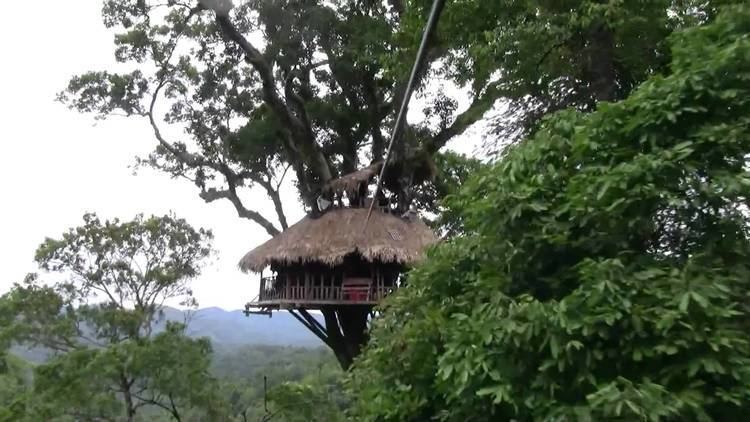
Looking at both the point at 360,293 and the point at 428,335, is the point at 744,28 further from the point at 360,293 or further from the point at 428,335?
the point at 360,293

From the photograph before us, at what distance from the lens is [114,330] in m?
11.3

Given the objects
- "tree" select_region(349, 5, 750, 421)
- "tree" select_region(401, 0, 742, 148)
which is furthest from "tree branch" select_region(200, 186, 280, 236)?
"tree" select_region(349, 5, 750, 421)

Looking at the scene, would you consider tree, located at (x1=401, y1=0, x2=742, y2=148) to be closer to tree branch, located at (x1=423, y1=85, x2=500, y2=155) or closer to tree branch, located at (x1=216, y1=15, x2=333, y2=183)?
tree branch, located at (x1=423, y1=85, x2=500, y2=155)

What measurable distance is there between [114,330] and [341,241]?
4058 mm

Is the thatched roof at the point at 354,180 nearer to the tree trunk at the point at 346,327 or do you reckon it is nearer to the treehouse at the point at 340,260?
the treehouse at the point at 340,260

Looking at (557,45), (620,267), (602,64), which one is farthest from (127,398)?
(620,267)

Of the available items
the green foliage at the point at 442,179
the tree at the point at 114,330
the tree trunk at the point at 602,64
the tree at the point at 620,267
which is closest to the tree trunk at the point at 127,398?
the tree at the point at 114,330

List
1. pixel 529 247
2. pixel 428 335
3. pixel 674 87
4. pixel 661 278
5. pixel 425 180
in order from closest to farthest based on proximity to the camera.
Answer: pixel 661 278 → pixel 674 87 → pixel 529 247 → pixel 428 335 → pixel 425 180

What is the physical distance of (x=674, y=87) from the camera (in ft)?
7.35

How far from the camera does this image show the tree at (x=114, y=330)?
8.16 meters

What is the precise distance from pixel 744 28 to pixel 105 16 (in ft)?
29.4

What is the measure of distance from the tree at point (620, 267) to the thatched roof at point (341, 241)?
6.76 meters

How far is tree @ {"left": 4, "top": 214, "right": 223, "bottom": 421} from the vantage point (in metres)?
8.16

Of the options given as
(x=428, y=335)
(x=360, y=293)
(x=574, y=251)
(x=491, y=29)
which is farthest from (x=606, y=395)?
(x=360, y=293)
